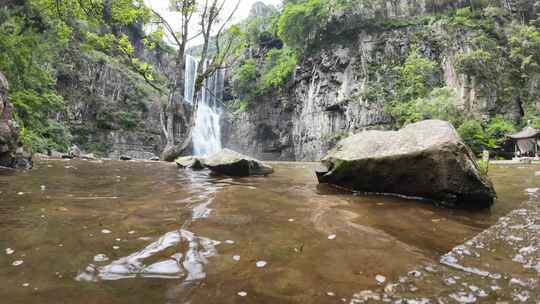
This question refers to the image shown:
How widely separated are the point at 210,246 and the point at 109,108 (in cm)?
2973

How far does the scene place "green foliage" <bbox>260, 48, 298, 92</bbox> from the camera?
32.2m

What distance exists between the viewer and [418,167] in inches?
152

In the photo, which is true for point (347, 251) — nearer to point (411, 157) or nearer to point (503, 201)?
point (411, 157)

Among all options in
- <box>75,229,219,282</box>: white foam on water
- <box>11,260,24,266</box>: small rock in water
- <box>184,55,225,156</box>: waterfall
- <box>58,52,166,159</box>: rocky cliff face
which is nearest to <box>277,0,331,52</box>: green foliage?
<box>184,55,225,156</box>: waterfall

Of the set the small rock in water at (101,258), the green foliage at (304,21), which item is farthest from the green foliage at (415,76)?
the small rock in water at (101,258)

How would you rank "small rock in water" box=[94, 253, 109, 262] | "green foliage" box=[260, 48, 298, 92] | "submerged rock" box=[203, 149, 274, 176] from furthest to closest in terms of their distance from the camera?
"green foliage" box=[260, 48, 298, 92]
"submerged rock" box=[203, 149, 274, 176]
"small rock in water" box=[94, 253, 109, 262]

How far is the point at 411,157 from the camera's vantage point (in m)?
3.87

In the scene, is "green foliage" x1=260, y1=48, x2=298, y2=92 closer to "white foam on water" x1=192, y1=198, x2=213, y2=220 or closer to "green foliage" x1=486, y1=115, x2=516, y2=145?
"green foliage" x1=486, y1=115, x2=516, y2=145

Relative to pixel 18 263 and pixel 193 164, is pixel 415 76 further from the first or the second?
pixel 18 263

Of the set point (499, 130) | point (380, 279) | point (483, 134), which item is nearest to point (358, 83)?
point (483, 134)

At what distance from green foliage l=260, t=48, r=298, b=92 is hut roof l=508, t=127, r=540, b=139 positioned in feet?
64.6

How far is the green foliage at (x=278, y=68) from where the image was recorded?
32.2m

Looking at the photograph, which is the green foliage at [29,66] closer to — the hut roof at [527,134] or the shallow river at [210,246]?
the shallow river at [210,246]

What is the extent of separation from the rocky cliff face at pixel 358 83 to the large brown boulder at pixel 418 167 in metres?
23.4
